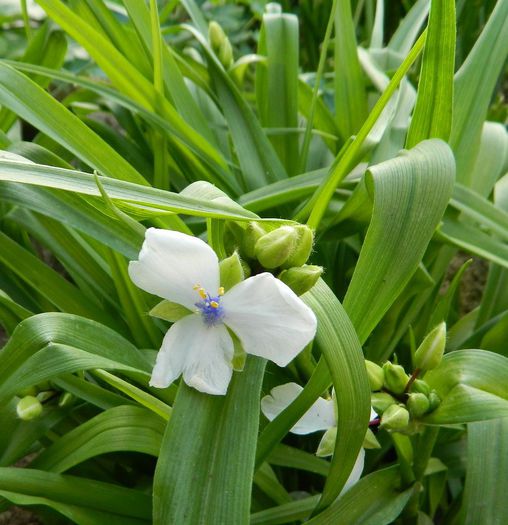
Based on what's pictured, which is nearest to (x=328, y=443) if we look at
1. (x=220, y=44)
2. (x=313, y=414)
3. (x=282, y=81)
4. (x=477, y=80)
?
(x=313, y=414)

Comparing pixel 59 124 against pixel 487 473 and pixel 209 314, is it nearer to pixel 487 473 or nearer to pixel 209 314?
pixel 209 314

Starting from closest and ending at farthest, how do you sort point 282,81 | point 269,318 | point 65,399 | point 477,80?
1. point 269,318
2. point 65,399
3. point 477,80
4. point 282,81

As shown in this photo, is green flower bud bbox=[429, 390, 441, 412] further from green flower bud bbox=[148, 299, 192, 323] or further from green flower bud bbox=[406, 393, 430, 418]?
green flower bud bbox=[148, 299, 192, 323]

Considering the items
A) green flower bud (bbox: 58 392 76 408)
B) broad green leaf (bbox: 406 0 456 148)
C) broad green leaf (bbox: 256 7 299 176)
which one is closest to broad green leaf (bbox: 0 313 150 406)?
green flower bud (bbox: 58 392 76 408)

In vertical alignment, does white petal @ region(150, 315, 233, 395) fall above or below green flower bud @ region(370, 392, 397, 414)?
above

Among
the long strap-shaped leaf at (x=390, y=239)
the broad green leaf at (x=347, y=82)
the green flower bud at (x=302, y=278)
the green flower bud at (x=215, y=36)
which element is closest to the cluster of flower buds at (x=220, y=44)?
the green flower bud at (x=215, y=36)

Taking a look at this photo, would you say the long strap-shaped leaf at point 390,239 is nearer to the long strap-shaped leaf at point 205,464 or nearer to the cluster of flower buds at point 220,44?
the long strap-shaped leaf at point 205,464

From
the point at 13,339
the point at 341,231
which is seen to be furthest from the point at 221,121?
the point at 13,339
